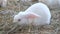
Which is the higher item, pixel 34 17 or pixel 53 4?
pixel 53 4

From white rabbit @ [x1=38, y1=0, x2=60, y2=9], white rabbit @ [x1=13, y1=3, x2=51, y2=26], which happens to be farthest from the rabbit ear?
white rabbit @ [x1=38, y1=0, x2=60, y2=9]

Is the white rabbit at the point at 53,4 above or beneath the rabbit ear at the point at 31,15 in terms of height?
above

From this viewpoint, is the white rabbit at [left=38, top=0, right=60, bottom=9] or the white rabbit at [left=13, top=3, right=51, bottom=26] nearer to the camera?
the white rabbit at [left=13, top=3, right=51, bottom=26]

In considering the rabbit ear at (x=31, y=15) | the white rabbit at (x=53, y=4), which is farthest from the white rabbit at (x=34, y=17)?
the white rabbit at (x=53, y=4)

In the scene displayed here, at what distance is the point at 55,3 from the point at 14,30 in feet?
3.48

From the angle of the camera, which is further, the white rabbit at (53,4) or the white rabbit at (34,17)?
the white rabbit at (53,4)

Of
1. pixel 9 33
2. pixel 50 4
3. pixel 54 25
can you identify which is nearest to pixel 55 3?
pixel 50 4

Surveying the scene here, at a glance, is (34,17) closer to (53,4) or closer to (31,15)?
(31,15)

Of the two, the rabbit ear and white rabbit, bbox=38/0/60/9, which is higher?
white rabbit, bbox=38/0/60/9

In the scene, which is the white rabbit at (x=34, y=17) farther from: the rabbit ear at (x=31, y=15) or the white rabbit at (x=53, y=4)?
the white rabbit at (x=53, y=4)

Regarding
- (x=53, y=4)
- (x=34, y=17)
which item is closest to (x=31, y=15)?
(x=34, y=17)

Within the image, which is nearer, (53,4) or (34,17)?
(34,17)

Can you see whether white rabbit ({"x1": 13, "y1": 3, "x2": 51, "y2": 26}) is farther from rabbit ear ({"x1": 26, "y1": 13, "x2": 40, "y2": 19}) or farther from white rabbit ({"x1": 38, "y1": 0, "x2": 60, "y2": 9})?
white rabbit ({"x1": 38, "y1": 0, "x2": 60, "y2": 9})

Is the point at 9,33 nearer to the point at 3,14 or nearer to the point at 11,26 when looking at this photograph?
the point at 11,26
